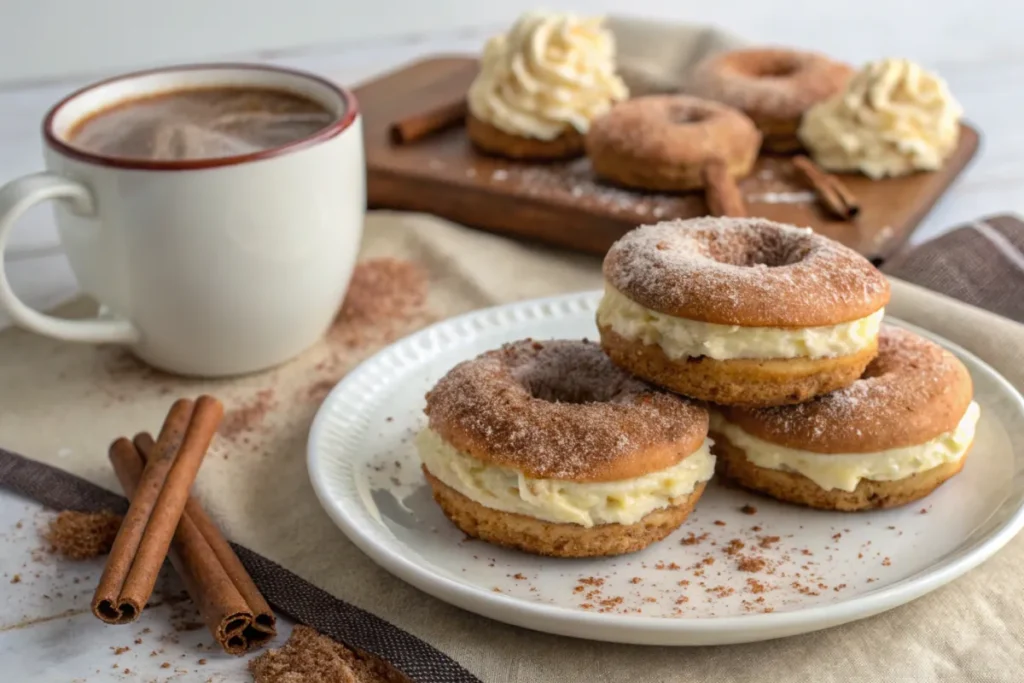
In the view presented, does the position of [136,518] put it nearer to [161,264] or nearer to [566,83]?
[161,264]

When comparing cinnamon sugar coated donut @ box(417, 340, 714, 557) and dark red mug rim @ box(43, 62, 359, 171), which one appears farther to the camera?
dark red mug rim @ box(43, 62, 359, 171)

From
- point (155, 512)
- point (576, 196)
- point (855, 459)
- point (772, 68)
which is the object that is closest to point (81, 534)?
point (155, 512)

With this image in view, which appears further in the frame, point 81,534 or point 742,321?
point 81,534

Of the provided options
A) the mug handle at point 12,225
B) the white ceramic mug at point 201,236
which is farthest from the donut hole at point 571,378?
the mug handle at point 12,225

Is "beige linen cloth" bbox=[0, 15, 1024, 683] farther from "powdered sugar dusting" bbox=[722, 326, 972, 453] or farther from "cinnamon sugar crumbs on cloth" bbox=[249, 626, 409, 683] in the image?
"powdered sugar dusting" bbox=[722, 326, 972, 453]

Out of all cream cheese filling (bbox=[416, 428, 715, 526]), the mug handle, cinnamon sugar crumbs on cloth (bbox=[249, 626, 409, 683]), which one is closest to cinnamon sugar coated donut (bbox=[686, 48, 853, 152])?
cream cheese filling (bbox=[416, 428, 715, 526])

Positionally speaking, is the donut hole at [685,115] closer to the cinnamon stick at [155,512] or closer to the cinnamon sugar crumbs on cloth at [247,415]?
the cinnamon sugar crumbs on cloth at [247,415]

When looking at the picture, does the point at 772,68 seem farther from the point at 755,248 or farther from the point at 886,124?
the point at 755,248
